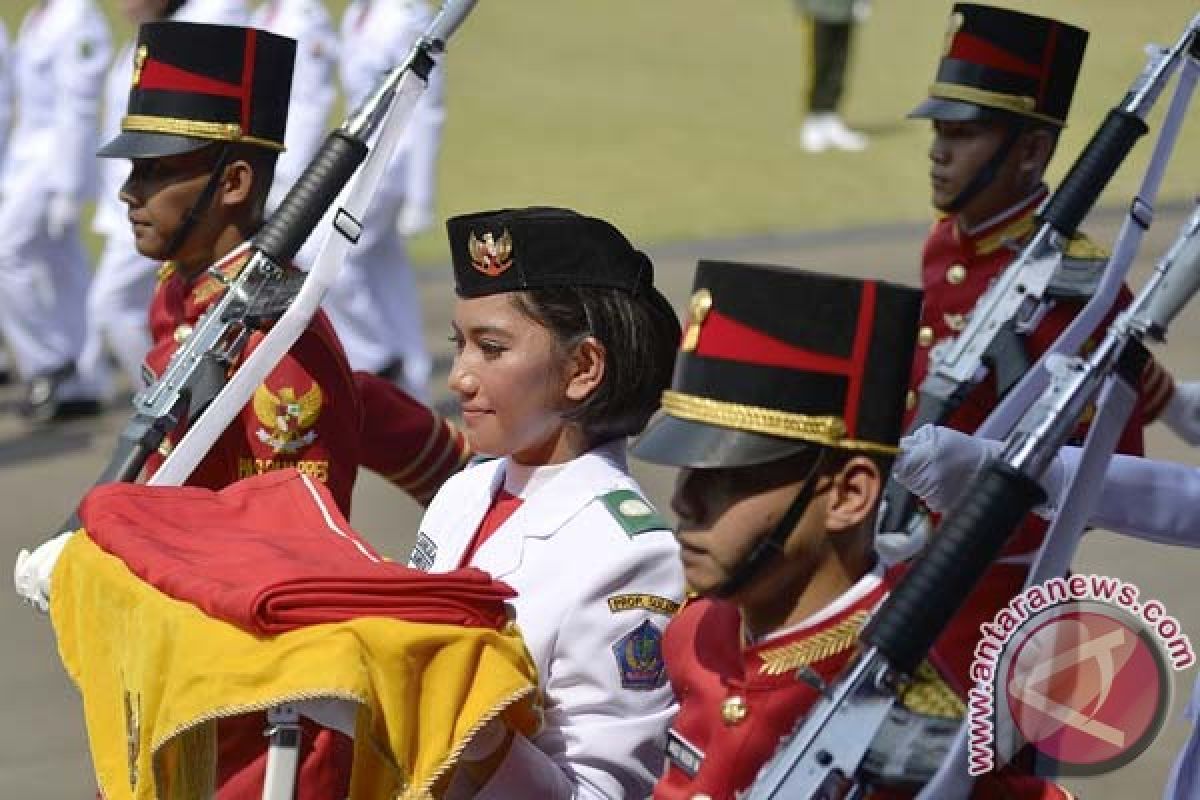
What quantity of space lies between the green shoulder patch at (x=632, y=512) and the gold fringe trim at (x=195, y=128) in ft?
4.61

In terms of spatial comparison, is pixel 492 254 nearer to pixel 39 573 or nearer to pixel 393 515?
pixel 39 573

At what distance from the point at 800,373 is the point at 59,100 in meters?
8.25

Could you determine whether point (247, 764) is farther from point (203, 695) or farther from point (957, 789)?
point (957, 789)

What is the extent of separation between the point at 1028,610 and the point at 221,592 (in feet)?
3.19

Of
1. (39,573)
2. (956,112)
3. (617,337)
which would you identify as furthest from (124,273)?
(617,337)

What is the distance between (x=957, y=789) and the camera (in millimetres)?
2520

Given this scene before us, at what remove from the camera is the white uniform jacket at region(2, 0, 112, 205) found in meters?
10.2

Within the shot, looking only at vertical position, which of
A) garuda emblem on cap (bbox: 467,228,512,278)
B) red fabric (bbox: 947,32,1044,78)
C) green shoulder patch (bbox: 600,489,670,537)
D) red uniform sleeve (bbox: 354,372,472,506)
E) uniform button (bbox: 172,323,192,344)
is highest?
red fabric (bbox: 947,32,1044,78)

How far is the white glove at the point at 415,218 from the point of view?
10.1 m

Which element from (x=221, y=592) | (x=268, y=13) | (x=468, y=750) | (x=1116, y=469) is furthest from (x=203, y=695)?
(x=268, y=13)

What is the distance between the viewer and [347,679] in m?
2.81

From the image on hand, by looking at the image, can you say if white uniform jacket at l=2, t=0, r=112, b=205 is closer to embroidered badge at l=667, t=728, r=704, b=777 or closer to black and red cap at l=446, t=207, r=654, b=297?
black and red cap at l=446, t=207, r=654, b=297
